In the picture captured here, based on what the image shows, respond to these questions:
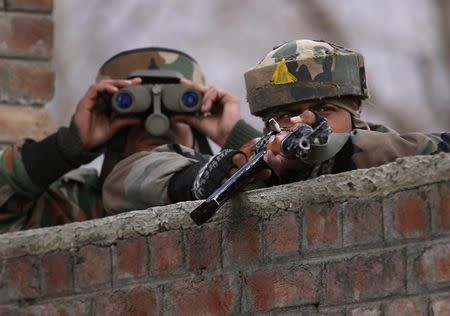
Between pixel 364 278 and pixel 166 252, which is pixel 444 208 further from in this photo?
pixel 166 252

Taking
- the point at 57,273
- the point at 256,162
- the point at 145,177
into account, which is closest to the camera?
the point at 256,162

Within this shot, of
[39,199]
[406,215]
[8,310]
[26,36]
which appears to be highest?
[26,36]

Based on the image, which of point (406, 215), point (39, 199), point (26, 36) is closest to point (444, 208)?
point (406, 215)

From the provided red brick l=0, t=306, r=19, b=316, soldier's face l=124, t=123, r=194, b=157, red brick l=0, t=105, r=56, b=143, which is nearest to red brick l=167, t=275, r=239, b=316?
red brick l=0, t=306, r=19, b=316

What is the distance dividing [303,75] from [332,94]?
0.09 meters

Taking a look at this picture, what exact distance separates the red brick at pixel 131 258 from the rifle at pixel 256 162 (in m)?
0.34

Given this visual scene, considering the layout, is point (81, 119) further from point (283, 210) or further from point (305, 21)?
point (305, 21)

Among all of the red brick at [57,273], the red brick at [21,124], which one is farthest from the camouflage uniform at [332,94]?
the red brick at [21,124]

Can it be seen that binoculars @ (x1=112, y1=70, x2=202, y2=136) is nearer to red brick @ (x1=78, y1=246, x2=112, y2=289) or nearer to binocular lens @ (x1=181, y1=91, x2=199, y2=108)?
binocular lens @ (x1=181, y1=91, x2=199, y2=108)

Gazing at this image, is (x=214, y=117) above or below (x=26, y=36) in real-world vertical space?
below

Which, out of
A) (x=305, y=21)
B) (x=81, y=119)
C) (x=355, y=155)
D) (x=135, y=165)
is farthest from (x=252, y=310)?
(x=305, y=21)

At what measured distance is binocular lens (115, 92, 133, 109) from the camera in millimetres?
5527

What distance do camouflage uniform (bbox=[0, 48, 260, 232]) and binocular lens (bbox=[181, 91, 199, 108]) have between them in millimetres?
154

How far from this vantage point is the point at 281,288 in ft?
13.6
